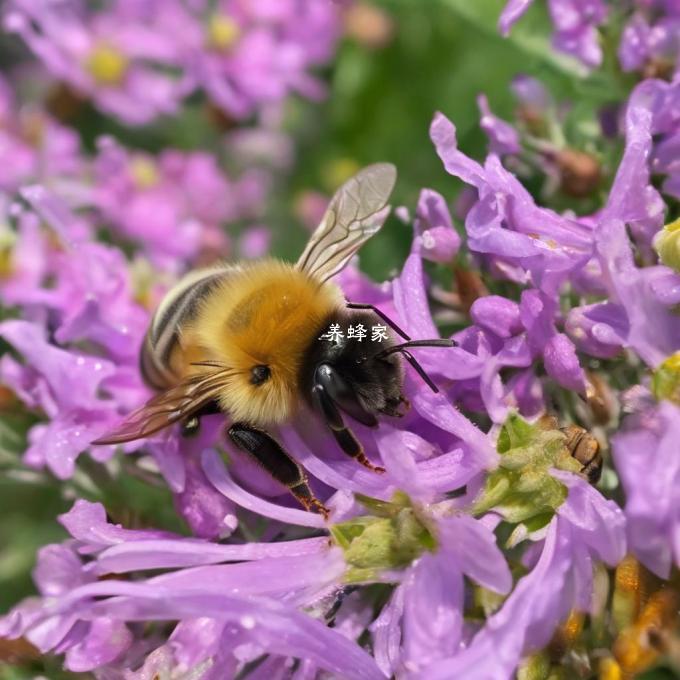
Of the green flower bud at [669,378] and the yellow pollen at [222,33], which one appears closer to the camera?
the green flower bud at [669,378]

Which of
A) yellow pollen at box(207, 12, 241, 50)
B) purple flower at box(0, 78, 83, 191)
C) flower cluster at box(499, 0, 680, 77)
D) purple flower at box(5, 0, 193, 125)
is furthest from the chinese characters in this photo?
yellow pollen at box(207, 12, 241, 50)

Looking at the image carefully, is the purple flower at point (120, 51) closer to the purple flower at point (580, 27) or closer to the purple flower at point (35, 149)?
the purple flower at point (35, 149)

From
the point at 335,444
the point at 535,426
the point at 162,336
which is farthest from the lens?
the point at 162,336

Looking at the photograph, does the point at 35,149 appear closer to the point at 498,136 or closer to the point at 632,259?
the point at 498,136

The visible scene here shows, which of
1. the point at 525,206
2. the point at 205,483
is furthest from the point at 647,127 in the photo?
the point at 205,483

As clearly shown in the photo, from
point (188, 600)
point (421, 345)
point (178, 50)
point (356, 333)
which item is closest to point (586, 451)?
point (421, 345)

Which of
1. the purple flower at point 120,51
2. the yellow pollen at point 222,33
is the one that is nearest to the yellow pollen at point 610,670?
the purple flower at point 120,51

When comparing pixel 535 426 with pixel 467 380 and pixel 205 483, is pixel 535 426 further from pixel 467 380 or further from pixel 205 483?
pixel 205 483
